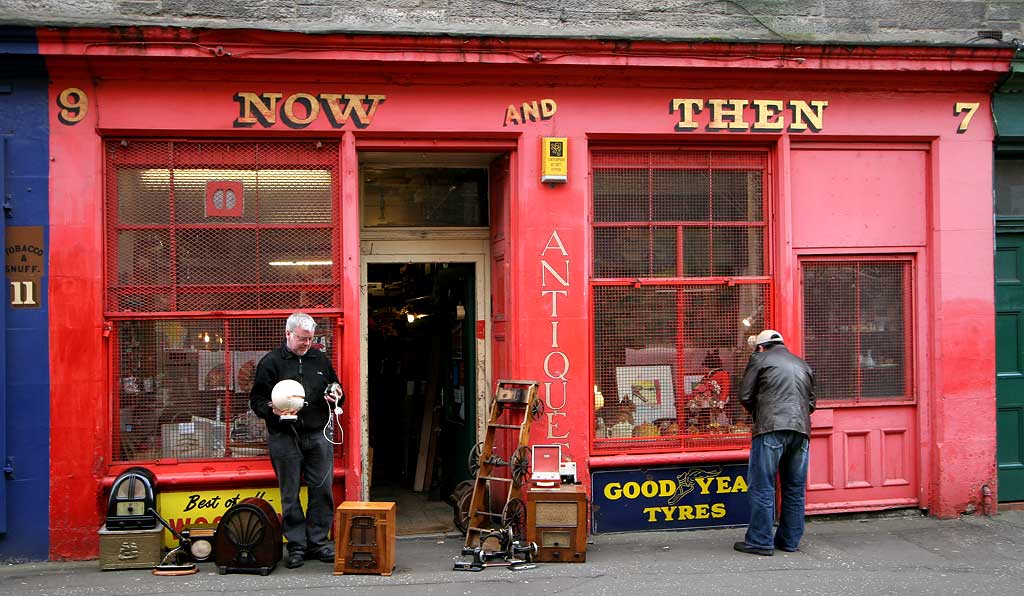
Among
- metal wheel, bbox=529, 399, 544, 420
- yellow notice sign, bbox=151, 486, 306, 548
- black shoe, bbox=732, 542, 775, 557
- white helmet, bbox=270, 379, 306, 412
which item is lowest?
black shoe, bbox=732, 542, 775, 557

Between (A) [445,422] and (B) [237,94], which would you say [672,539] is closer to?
(A) [445,422]

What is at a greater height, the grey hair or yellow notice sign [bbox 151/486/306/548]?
the grey hair

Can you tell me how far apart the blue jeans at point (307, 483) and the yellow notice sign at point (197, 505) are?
0.39 m

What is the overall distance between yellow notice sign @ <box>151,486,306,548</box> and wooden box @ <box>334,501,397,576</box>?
0.97 metres

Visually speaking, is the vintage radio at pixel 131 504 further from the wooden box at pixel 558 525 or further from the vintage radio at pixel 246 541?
the wooden box at pixel 558 525

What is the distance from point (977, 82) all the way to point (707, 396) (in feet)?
13.2

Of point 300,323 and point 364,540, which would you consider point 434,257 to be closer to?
point 300,323

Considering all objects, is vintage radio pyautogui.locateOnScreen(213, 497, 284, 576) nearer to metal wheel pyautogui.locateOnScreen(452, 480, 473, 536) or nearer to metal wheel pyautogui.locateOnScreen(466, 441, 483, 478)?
metal wheel pyautogui.locateOnScreen(452, 480, 473, 536)

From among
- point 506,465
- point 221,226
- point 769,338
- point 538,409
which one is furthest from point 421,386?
point 769,338

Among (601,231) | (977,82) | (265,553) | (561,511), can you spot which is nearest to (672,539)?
(561,511)

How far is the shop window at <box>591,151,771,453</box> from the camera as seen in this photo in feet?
29.1

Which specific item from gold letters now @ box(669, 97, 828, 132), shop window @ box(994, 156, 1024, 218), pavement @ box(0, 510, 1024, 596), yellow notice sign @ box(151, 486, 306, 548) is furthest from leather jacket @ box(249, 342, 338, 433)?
shop window @ box(994, 156, 1024, 218)

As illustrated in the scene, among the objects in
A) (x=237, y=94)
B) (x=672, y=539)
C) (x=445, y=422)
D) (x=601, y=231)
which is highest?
(x=237, y=94)

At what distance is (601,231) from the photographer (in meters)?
8.84
